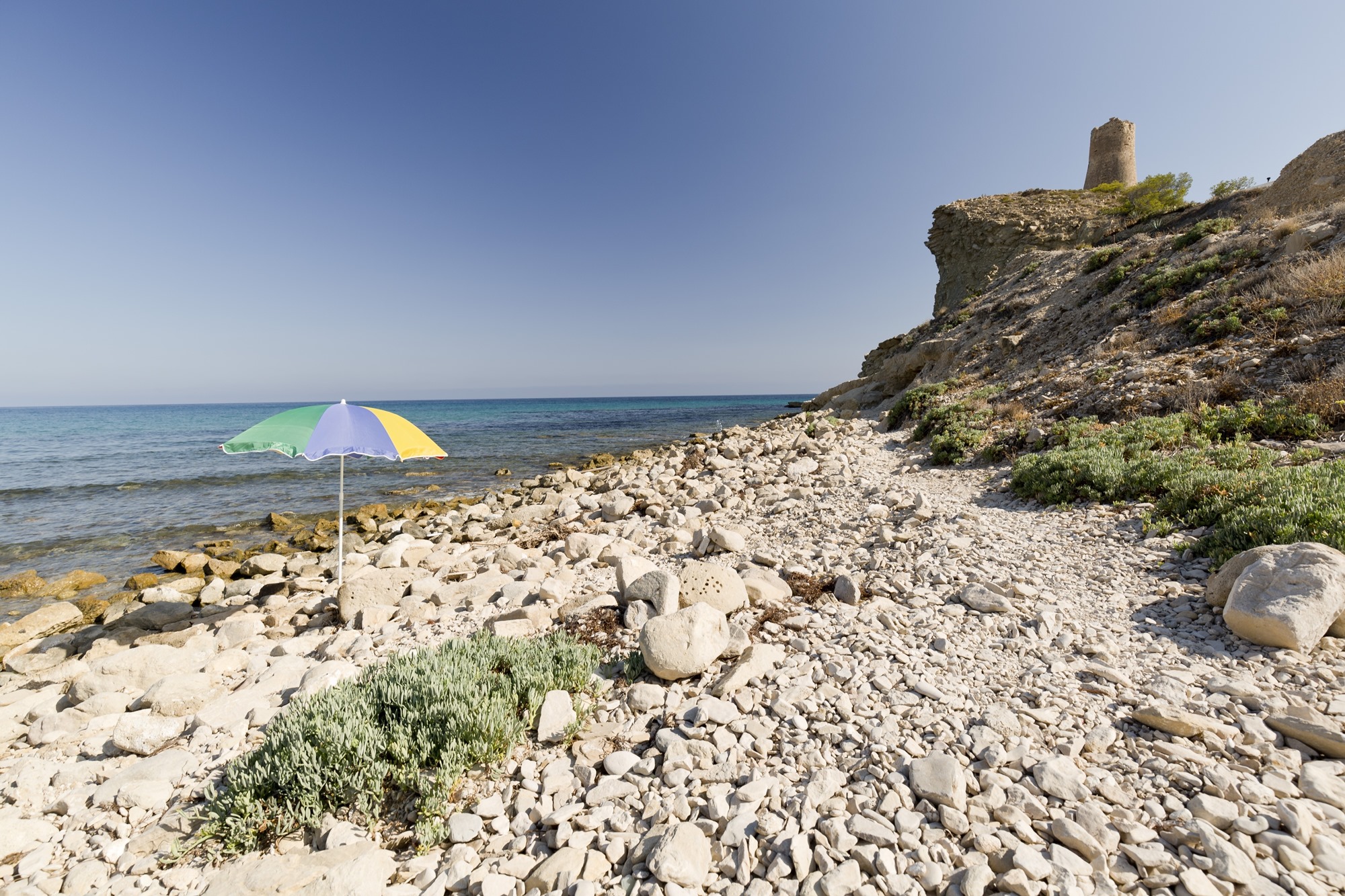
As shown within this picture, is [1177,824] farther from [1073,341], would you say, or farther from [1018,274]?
[1018,274]

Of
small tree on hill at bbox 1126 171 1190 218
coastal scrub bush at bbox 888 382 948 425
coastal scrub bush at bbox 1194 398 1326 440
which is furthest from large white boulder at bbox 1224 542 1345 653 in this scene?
Answer: small tree on hill at bbox 1126 171 1190 218

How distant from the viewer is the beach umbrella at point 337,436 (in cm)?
609

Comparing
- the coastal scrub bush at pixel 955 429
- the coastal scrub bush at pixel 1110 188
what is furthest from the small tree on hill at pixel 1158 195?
the coastal scrub bush at pixel 955 429

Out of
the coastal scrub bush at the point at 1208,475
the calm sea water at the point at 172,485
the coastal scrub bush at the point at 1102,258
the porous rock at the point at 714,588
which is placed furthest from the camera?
the coastal scrub bush at the point at 1102,258

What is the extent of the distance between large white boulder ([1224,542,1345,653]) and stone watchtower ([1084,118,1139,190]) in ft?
162

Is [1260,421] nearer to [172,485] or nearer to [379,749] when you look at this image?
[379,749]

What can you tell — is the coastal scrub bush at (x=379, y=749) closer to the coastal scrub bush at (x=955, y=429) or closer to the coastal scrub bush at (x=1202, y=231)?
the coastal scrub bush at (x=955, y=429)

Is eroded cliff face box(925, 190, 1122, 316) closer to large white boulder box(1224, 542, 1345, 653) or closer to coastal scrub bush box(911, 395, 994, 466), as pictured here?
coastal scrub bush box(911, 395, 994, 466)

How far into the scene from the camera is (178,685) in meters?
4.65

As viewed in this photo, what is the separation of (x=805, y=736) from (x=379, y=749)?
105 inches

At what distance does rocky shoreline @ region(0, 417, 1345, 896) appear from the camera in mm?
2342

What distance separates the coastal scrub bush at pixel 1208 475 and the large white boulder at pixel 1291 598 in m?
0.96

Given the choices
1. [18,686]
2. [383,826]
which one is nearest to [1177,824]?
[383,826]

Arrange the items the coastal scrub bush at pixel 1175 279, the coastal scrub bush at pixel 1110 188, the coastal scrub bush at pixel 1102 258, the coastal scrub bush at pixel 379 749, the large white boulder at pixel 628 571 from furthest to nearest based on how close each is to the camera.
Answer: the coastal scrub bush at pixel 1110 188, the coastal scrub bush at pixel 1102 258, the coastal scrub bush at pixel 1175 279, the large white boulder at pixel 628 571, the coastal scrub bush at pixel 379 749
